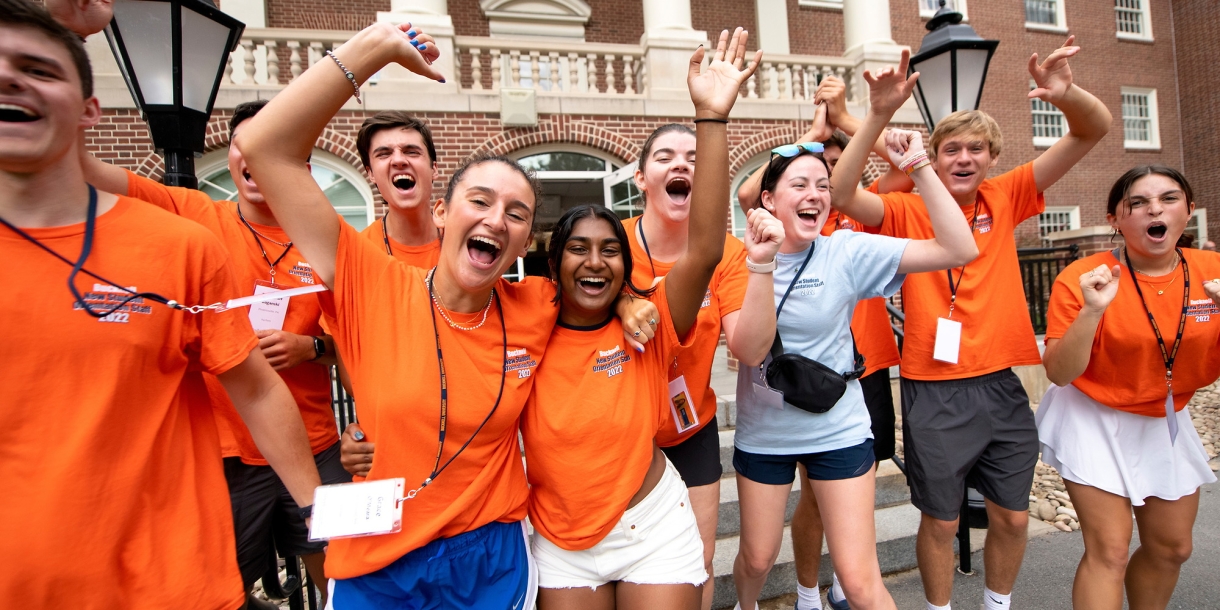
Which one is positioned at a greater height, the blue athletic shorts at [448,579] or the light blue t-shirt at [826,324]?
the light blue t-shirt at [826,324]

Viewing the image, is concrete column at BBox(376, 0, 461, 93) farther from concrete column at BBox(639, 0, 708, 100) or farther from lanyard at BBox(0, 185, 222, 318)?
lanyard at BBox(0, 185, 222, 318)

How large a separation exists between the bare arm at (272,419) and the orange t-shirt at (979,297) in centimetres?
253

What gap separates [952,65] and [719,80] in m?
3.35

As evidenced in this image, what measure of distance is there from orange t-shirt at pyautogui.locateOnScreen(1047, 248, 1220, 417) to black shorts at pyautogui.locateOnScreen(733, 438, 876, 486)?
1.11 metres

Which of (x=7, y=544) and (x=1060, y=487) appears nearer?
(x=7, y=544)

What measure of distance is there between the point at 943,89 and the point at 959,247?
272 cm

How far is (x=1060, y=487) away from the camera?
203 inches

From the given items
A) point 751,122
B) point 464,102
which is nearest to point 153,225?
point 464,102

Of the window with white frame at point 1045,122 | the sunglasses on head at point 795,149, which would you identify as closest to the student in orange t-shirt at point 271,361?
the sunglasses on head at point 795,149

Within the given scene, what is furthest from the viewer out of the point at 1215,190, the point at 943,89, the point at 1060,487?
the point at 1215,190

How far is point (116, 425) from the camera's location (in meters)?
1.25

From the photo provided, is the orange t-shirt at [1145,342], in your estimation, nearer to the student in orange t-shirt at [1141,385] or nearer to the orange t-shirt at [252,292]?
the student in orange t-shirt at [1141,385]

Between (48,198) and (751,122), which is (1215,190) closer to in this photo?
(751,122)

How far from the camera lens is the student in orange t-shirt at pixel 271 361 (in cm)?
227
